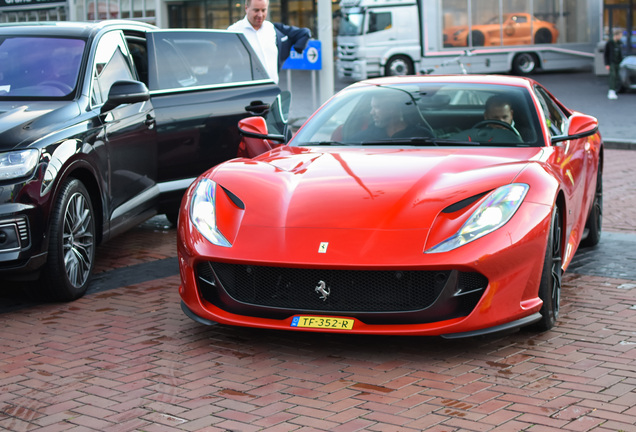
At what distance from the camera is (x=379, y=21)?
30953mm

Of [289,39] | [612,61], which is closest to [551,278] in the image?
[289,39]

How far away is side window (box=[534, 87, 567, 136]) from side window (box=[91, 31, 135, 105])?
3.06 metres

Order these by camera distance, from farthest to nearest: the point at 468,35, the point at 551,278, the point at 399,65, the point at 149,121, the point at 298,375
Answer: the point at 399,65, the point at 468,35, the point at 149,121, the point at 551,278, the point at 298,375

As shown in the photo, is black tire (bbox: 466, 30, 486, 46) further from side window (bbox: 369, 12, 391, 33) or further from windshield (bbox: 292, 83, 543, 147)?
windshield (bbox: 292, 83, 543, 147)

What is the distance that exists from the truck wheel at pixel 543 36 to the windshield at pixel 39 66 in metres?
25.3

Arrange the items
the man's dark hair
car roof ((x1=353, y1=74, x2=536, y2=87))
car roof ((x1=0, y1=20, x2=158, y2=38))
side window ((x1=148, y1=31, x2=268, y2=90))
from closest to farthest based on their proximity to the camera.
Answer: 1. the man's dark hair
2. car roof ((x1=353, y1=74, x2=536, y2=87))
3. car roof ((x1=0, y1=20, x2=158, y2=38))
4. side window ((x1=148, y1=31, x2=268, y2=90))

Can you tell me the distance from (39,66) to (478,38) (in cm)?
2434

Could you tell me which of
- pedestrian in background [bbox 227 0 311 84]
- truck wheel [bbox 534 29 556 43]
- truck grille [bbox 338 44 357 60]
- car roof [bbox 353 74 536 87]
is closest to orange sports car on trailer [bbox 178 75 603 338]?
car roof [bbox 353 74 536 87]

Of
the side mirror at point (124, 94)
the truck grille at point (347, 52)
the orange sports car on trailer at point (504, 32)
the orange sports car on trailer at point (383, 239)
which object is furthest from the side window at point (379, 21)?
the orange sports car on trailer at point (383, 239)

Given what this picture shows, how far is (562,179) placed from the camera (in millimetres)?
5520

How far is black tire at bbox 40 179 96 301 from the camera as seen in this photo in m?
5.79

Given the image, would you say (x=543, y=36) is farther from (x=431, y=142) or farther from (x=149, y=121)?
(x=431, y=142)

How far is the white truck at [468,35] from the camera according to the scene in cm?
Answer: 2938

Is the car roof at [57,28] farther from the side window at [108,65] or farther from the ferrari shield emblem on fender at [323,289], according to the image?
the ferrari shield emblem on fender at [323,289]
